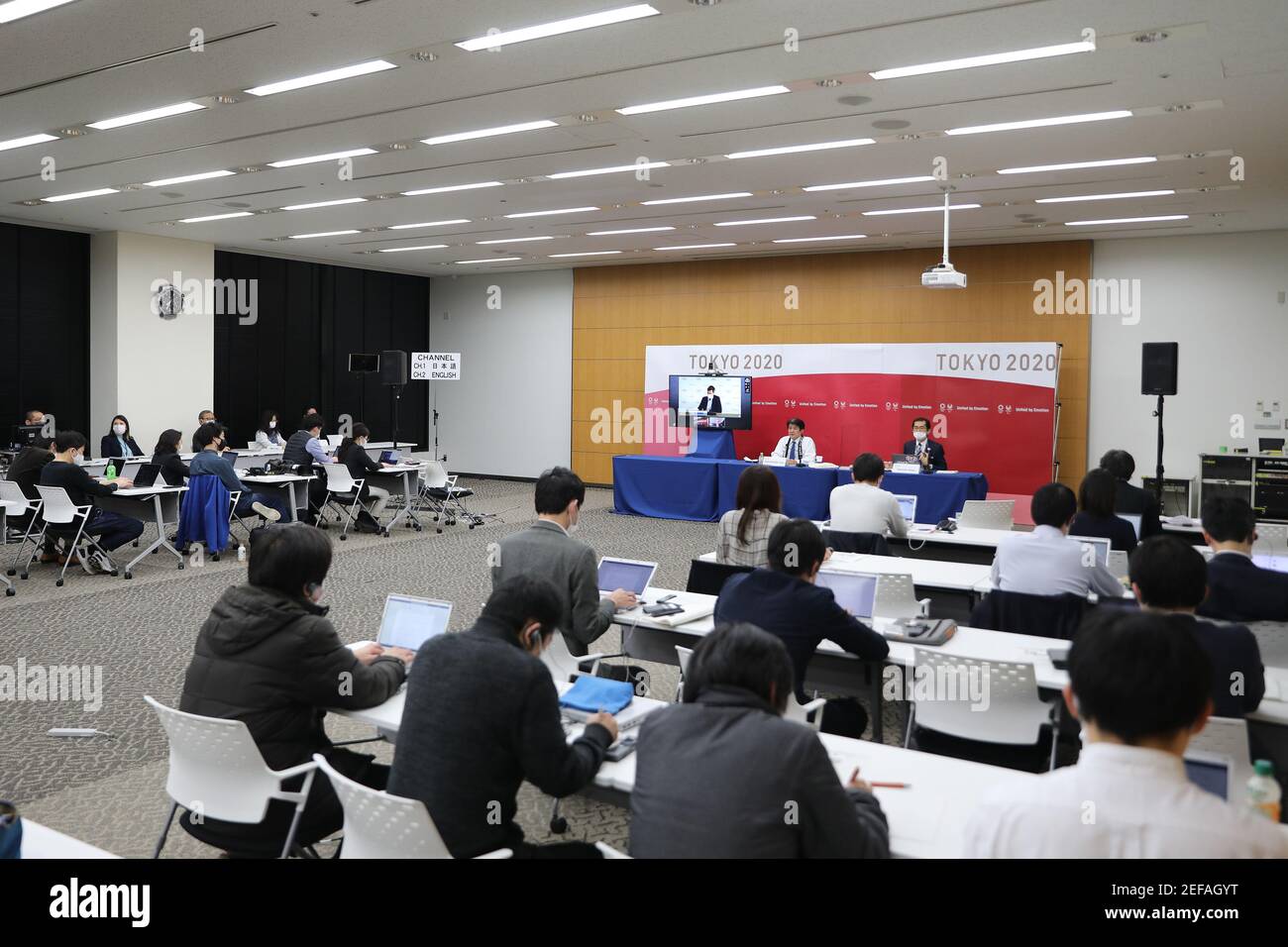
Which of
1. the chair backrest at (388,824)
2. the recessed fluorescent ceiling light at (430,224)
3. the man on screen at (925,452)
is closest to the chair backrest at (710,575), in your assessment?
the chair backrest at (388,824)

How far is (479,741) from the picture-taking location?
2320 millimetres

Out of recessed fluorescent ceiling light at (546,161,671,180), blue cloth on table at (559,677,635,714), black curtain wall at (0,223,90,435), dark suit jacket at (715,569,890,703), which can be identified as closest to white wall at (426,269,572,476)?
black curtain wall at (0,223,90,435)

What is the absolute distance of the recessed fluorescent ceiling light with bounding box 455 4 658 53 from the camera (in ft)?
17.4

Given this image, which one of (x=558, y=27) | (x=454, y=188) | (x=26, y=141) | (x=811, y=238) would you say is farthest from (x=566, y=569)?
(x=811, y=238)

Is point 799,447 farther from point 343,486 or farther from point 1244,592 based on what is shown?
point 1244,592

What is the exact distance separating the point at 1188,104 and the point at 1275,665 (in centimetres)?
474

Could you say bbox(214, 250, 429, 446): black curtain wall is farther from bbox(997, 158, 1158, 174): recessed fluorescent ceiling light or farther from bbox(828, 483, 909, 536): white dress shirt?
bbox(828, 483, 909, 536): white dress shirt

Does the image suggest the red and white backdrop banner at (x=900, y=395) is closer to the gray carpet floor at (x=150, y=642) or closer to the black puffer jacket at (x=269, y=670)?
the gray carpet floor at (x=150, y=642)

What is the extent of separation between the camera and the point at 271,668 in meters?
2.80

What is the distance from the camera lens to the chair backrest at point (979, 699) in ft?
11.2

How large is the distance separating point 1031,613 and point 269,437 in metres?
12.9

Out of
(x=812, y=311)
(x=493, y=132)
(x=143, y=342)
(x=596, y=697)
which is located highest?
(x=493, y=132)

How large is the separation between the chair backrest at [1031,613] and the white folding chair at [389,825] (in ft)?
9.33
